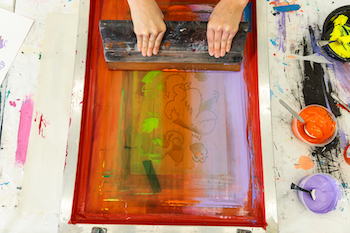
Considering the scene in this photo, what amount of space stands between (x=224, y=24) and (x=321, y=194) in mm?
689

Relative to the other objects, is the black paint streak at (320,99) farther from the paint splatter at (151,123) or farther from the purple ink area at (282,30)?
the paint splatter at (151,123)

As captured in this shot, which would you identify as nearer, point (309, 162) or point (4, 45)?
point (309, 162)

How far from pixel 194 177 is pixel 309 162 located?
1.47ft

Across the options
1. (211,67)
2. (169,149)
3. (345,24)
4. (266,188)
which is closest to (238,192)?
(266,188)

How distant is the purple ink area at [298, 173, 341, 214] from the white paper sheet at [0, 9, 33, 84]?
1278 mm

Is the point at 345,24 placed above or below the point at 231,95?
above

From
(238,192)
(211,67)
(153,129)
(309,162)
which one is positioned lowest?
(238,192)

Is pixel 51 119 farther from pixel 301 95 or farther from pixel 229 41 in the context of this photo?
pixel 301 95

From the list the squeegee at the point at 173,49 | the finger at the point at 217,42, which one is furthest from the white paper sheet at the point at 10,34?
the finger at the point at 217,42

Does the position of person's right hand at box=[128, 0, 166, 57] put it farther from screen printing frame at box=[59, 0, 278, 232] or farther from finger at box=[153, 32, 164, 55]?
screen printing frame at box=[59, 0, 278, 232]

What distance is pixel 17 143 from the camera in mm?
837

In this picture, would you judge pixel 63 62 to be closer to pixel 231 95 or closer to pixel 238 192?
pixel 231 95

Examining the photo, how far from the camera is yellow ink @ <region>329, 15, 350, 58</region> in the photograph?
0.83 metres

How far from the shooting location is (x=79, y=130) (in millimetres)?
769
